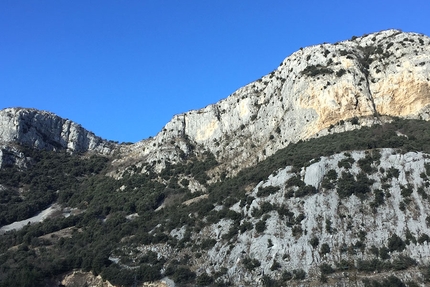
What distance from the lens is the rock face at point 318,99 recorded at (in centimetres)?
6581

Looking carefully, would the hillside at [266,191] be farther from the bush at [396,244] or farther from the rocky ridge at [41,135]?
the rocky ridge at [41,135]

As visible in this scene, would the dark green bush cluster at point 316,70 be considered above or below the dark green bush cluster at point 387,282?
above

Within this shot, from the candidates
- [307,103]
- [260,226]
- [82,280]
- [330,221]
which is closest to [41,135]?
[82,280]

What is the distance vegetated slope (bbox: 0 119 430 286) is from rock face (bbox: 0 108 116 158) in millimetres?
47930

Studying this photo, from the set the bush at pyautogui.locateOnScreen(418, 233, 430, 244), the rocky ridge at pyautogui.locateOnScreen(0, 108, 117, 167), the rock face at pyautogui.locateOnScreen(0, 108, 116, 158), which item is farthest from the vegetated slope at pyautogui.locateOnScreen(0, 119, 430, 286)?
the rock face at pyautogui.locateOnScreen(0, 108, 116, 158)

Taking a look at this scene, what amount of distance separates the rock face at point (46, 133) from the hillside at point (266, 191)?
5682 millimetres

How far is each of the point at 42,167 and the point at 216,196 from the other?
58.1 meters

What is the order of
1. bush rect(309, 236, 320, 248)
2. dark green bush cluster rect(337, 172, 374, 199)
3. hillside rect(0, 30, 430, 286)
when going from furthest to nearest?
dark green bush cluster rect(337, 172, 374, 199) → bush rect(309, 236, 320, 248) → hillside rect(0, 30, 430, 286)

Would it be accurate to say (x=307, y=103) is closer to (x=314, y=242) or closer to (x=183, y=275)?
(x=314, y=242)

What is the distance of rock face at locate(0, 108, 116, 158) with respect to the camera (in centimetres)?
11101

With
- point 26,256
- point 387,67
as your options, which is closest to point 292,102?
point 387,67

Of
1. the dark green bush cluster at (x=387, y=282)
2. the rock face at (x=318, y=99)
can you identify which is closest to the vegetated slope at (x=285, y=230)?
the dark green bush cluster at (x=387, y=282)

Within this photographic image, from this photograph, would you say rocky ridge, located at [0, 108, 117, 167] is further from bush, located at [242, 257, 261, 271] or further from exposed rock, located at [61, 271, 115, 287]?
bush, located at [242, 257, 261, 271]

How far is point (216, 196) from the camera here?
2447 inches
